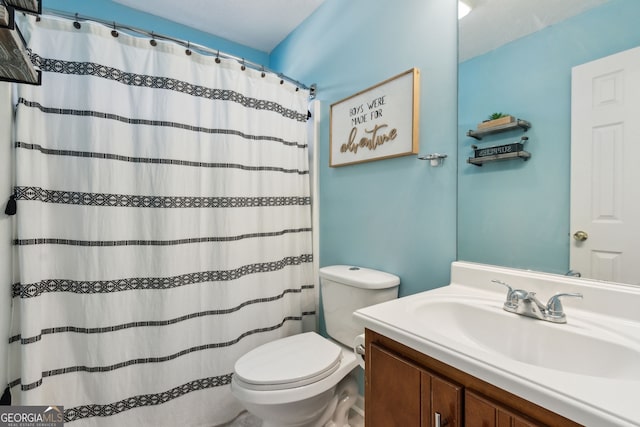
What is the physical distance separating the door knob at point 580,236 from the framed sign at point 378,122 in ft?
2.08

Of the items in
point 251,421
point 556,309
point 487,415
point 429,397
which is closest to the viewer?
point 487,415

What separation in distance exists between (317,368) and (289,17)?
7.00 feet

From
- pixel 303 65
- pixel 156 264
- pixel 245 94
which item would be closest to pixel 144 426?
pixel 156 264

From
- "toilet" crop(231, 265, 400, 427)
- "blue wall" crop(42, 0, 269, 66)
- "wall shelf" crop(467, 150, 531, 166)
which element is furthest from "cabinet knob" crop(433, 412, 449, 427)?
"blue wall" crop(42, 0, 269, 66)

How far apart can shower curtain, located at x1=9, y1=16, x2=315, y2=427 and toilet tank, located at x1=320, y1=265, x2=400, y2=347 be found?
39 centimetres

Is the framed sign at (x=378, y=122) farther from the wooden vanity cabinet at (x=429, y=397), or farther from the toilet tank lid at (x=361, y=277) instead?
the wooden vanity cabinet at (x=429, y=397)

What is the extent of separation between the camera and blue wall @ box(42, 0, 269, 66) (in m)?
1.67

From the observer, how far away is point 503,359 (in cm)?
57

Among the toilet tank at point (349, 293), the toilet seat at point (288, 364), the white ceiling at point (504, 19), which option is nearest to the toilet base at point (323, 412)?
the toilet seat at point (288, 364)

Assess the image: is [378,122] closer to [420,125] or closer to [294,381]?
[420,125]

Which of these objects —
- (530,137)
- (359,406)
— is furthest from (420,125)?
(359,406)

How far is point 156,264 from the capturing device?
1349mm

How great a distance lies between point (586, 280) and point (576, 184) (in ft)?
0.94

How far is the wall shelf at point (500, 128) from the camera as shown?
96cm
